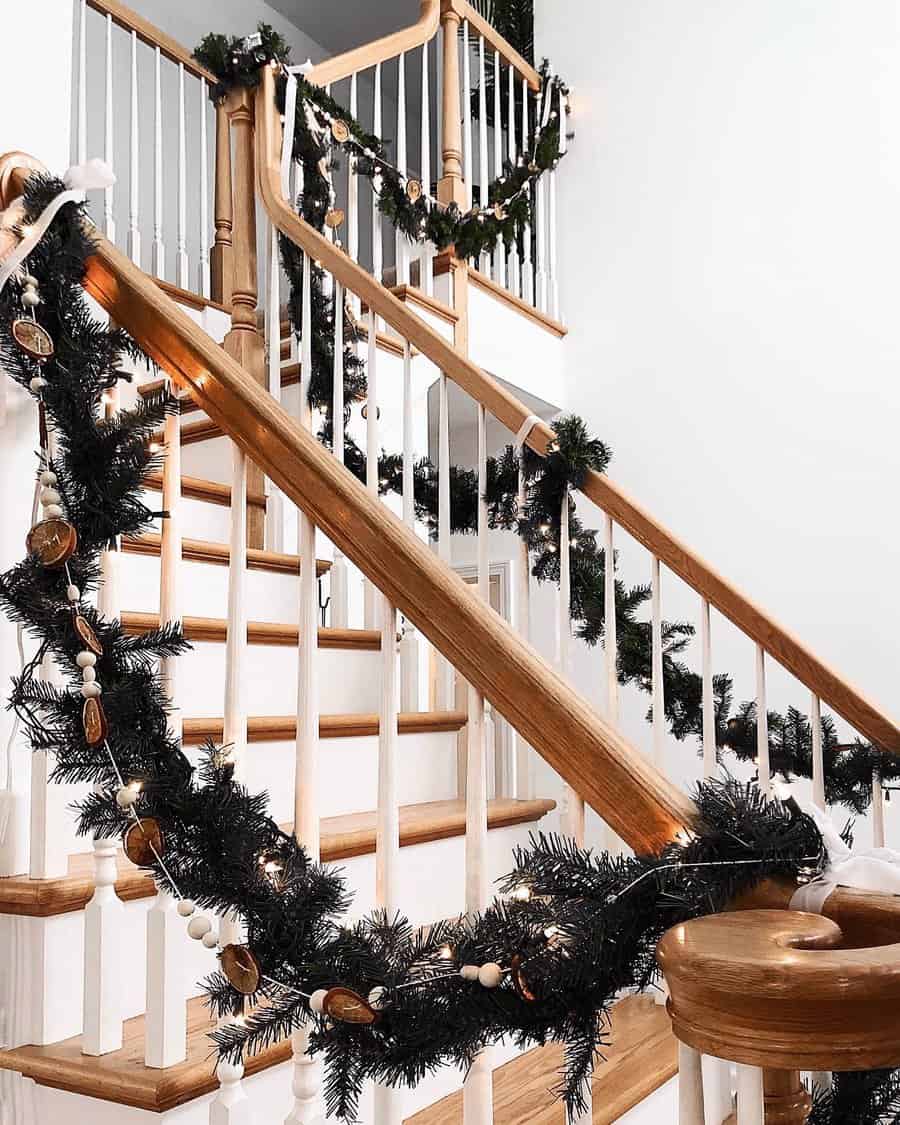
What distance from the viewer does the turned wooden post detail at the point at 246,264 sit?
280 cm

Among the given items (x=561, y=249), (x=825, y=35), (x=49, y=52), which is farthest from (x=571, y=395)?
(x=49, y=52)

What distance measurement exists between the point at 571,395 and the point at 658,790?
3279 millimetres

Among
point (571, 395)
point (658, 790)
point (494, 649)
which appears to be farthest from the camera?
point (571, 395)

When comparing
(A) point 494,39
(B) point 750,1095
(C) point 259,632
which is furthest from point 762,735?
(A) point 494,39

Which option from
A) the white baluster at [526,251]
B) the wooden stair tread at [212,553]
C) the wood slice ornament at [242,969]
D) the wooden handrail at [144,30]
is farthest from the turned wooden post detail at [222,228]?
the wood slice ornament at [242,969]

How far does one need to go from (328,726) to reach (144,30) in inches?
134

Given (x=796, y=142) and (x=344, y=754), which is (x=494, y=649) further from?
(x=796, y=142)

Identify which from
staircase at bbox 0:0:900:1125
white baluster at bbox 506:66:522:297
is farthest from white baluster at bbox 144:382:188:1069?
white baluster at bbox 506:66:522:297

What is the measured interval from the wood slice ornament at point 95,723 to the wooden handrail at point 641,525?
49.2 inches

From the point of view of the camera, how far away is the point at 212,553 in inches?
89.2

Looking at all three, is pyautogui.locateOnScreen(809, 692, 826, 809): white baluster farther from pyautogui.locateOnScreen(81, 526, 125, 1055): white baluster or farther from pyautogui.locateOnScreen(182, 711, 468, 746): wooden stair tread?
pyautogui.locateOnScreen(81, 526, 125, 1055): white baluster

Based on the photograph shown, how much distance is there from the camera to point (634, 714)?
3.70m

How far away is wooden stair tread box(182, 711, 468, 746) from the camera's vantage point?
174 centimetres

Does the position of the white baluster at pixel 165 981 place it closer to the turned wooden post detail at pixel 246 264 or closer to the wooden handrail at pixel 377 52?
the turned wooden post detail at pixel 246 264
